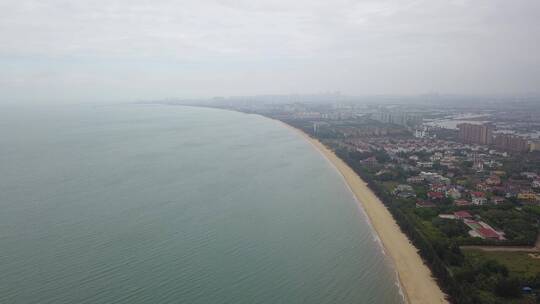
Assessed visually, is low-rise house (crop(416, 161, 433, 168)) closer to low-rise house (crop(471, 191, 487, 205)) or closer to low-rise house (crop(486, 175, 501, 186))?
low-rise house (crop(486, 175, 501, 186))

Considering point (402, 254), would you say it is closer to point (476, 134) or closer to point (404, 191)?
point (404, 191)

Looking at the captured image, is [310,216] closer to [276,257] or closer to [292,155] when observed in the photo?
[276,257]

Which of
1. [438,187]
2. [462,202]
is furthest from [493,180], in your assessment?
[462,202]

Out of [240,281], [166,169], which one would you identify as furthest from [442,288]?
[166,169]

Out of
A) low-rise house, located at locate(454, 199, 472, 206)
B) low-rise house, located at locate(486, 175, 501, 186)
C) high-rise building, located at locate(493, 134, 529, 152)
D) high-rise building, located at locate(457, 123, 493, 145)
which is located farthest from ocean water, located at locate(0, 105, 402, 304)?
high-rise building, located at locate(457, 123, 493, 145)

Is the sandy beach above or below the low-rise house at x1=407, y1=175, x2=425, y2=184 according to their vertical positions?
below

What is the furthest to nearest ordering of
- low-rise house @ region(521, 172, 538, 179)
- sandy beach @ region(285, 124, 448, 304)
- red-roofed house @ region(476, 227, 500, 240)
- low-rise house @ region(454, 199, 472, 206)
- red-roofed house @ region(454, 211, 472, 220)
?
low-rise house @ region(521, 172, 538, 179)
low-rise house @ region(454, 199, 472, 206)
red-roofed house @ region(454, 211, 472, 220)
red-roofed house @ region(476, 227, 500, 240)
sandy beach @ region(285, 124, 448, 304)
